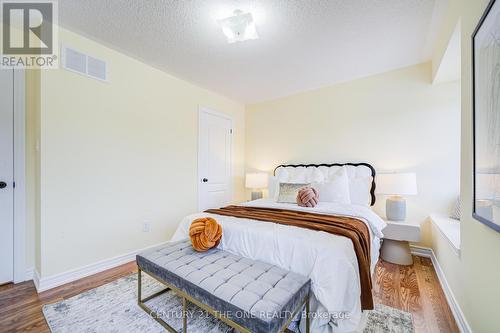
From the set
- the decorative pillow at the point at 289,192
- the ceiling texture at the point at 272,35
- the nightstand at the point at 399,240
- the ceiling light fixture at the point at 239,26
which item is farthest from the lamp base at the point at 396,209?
the ceiling light fixture at the point at 239,26

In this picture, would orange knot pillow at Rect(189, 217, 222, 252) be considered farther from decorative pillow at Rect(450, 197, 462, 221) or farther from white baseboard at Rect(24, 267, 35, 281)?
decorative pillow at Rect(450, 197, 462, 221)

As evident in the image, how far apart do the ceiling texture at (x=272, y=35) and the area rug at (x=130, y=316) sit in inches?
97.1

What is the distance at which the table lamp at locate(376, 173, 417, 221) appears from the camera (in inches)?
93.6

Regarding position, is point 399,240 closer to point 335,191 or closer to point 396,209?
point 396,209

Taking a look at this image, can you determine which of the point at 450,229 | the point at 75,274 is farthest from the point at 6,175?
the point at 450,229

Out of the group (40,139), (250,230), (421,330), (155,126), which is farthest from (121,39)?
(421,330)

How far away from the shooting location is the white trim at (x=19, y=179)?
6.73ft

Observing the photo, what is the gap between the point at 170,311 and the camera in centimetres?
163

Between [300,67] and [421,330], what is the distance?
2.83 m

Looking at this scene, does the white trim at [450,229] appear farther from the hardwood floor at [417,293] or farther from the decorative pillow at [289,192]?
the decorative pillow at [289,192]

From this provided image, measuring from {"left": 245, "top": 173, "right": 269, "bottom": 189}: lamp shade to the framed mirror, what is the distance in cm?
282

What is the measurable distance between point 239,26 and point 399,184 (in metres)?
2.38

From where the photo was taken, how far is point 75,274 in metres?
2.10

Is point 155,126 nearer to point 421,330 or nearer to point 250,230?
point 250,230
